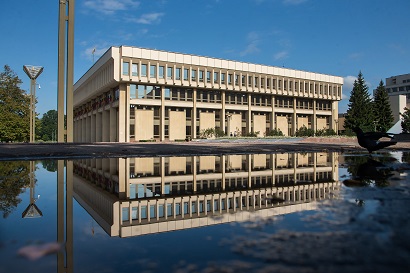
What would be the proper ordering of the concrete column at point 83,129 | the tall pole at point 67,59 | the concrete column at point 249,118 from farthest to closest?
1. the concrete column at point 83,129
2. the concrete column at point 249,118
3. the tall pole at point 67,59

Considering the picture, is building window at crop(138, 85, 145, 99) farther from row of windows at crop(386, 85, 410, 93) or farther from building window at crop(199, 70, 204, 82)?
row of windows at crop(386, 85, 410, 93)

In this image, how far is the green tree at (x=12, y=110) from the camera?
49.5m

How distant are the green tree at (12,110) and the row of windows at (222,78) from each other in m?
18.4

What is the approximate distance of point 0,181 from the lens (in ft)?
21.8

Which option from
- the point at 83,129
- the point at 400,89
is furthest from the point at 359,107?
the point at 83,129

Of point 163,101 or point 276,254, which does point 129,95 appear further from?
point 276,254

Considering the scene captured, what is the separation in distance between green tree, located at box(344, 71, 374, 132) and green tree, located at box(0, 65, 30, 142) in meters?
67.1

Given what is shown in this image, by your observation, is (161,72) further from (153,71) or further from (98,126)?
(98,126)

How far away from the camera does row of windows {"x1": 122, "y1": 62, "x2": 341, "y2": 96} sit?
174 feet

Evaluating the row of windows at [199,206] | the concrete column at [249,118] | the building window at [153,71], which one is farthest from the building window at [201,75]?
the row of windows at [199,206]

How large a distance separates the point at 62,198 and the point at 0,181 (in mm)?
2716

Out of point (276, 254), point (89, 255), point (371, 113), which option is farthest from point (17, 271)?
point (371, 113)

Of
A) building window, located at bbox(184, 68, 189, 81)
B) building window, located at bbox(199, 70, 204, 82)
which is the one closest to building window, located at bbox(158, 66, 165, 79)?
building window, located at bbox(184, 68, 189, 81)

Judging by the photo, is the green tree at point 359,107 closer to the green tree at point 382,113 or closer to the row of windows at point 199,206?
the green tree at point 382,113
